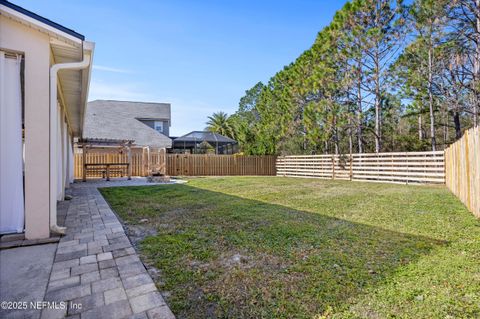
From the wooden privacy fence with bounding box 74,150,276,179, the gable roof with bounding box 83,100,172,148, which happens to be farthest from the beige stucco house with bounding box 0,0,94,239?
the gable roof with bounding box 83,100,172,148

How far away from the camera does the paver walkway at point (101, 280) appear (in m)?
1.83

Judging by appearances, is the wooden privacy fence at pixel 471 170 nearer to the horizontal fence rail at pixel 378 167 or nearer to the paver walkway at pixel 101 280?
the horizontal fence rail at pixel 378 167

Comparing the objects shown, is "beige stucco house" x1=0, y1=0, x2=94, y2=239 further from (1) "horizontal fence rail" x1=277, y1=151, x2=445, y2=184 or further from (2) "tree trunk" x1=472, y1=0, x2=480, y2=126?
(2) "tree trunk" x1=472, y1=0, x2=480, y2=126

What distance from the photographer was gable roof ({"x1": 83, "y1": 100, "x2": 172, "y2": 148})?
18578 millimetres

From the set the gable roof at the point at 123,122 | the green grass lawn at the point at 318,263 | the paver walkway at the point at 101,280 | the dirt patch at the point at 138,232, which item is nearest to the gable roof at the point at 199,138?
the gable roof at the point at 123,122

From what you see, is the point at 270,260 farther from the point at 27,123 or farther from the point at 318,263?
the point at 27,123

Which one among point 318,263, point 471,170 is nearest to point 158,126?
point 471,170

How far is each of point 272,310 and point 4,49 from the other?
4110 millimetres

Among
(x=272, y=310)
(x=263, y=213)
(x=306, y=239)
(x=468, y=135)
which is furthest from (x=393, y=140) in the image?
(x=272, y=310)

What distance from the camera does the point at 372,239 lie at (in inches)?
135

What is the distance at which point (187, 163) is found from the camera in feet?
58.3

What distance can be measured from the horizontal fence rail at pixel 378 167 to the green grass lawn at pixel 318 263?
5777mm

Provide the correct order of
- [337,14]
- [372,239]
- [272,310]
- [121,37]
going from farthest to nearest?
[337,14] < [121,37] < [372,239] < [272,310]

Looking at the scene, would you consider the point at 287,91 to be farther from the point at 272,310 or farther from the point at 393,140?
the point at 272,310
